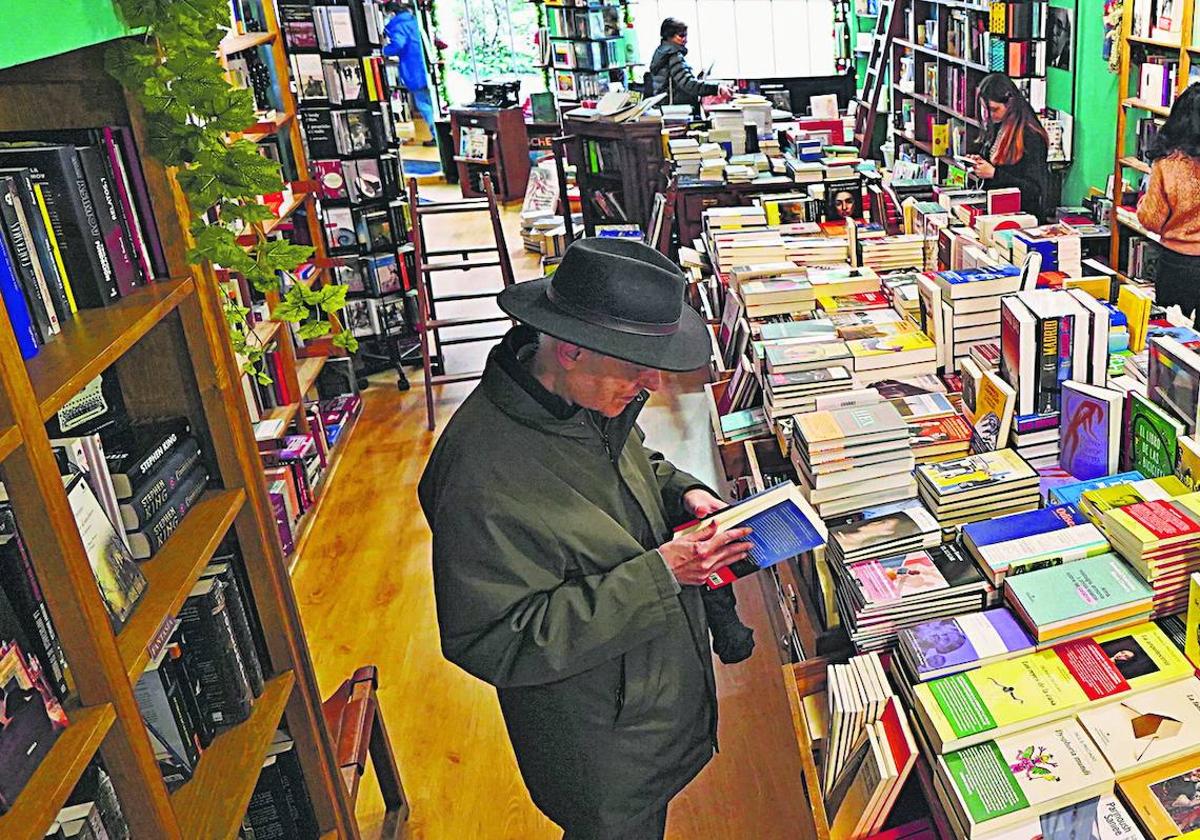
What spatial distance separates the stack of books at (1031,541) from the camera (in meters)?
1.92

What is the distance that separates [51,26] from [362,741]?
1.75 meters

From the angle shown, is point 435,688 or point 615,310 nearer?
point 615,310

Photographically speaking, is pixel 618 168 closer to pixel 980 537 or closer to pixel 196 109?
pixel 980 537

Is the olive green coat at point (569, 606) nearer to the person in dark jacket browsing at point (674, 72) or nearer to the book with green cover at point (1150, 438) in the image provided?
the book with green cover at point (1150, 438)

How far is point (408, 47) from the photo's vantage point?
12891 mm

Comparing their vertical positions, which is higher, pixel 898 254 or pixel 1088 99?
pixel 1088 99

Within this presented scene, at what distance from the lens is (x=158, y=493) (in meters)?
1.64

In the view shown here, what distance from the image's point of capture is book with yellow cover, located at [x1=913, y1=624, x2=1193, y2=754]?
64.3 inches

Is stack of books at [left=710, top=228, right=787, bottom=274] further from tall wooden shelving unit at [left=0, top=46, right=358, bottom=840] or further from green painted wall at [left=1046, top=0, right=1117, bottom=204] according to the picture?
green painted wall at [left=1046, top=0, right=1117, bottom=204]

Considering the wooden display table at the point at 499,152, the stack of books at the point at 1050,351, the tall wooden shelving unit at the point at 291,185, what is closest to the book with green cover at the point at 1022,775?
the stack of books at the point at 1050,351

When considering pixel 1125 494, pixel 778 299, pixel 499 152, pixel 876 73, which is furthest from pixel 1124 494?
pixel 499 152

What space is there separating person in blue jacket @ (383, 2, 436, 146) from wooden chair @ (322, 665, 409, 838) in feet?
37.3

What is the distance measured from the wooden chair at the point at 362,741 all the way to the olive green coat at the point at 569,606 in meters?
0.52

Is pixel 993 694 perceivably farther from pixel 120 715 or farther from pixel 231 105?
pixel 231 105
